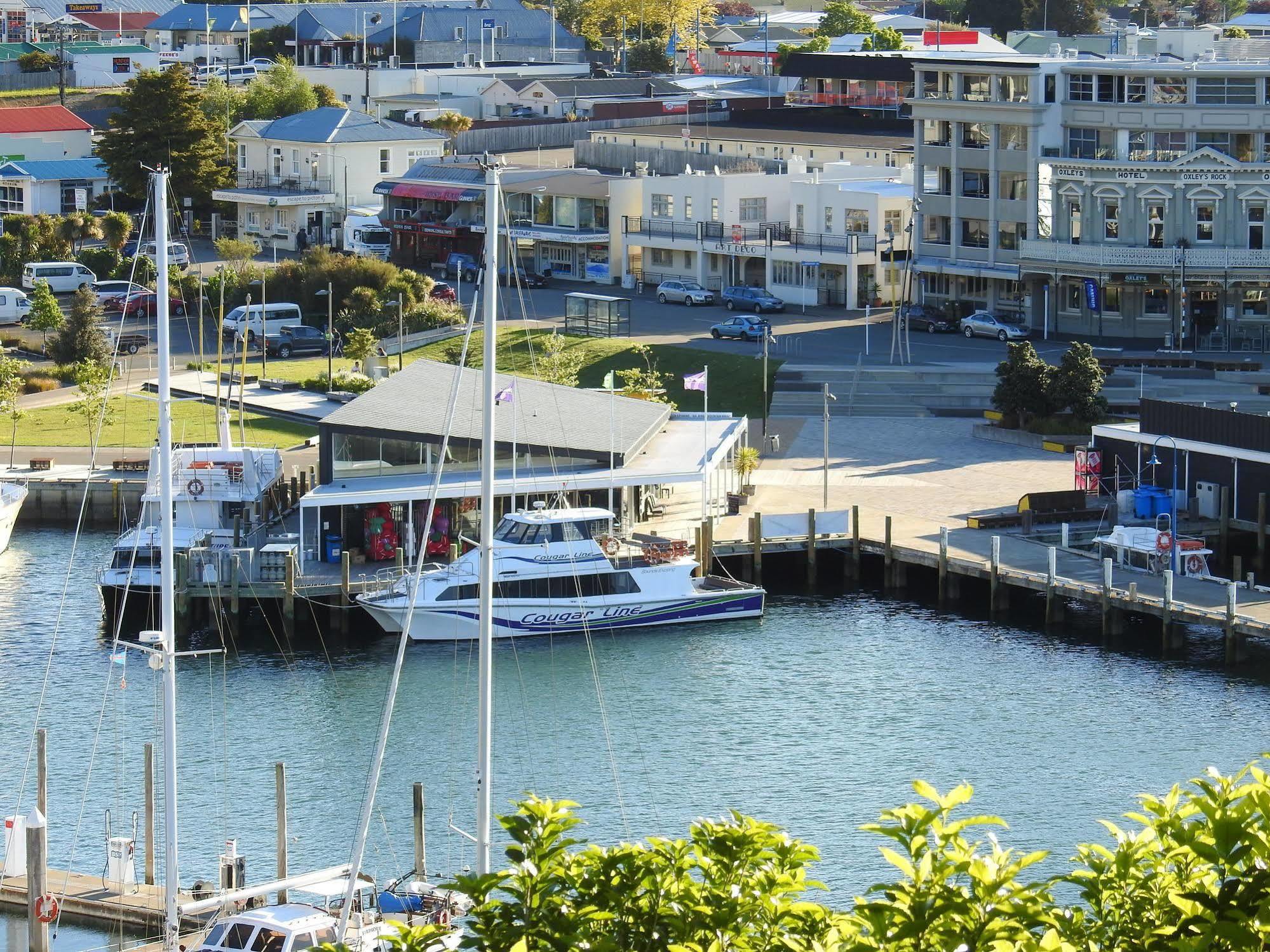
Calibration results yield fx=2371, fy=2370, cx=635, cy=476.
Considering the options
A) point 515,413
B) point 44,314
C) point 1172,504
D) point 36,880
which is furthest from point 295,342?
point 36,880

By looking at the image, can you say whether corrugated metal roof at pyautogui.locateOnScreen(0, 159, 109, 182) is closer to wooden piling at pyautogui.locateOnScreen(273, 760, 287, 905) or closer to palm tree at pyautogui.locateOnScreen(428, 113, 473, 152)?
palm tree at pyautogui.locateOnScreen(428, 113, 473, 152)

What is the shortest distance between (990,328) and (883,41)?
3009 inches

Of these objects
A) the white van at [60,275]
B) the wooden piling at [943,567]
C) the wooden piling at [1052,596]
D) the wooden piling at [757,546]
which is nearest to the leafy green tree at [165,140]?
the white van at [60,275]

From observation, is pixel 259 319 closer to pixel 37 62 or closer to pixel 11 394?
pixel 11 394

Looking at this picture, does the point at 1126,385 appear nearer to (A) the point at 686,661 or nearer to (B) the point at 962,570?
(B) the point at 962,570

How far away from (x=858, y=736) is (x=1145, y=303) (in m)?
48.8

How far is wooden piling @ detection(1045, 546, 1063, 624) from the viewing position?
61.2m

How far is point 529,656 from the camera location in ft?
193

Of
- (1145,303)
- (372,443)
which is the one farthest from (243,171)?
(372,443)

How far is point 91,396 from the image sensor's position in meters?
81.7

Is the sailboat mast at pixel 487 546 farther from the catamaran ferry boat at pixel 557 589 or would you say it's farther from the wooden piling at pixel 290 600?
the wooden piling at pixel 290 600

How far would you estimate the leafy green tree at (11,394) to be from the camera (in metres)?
80.4

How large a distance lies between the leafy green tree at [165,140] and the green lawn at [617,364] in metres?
35.5

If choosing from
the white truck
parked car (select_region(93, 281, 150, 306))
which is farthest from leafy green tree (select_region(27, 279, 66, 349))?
the white truck
